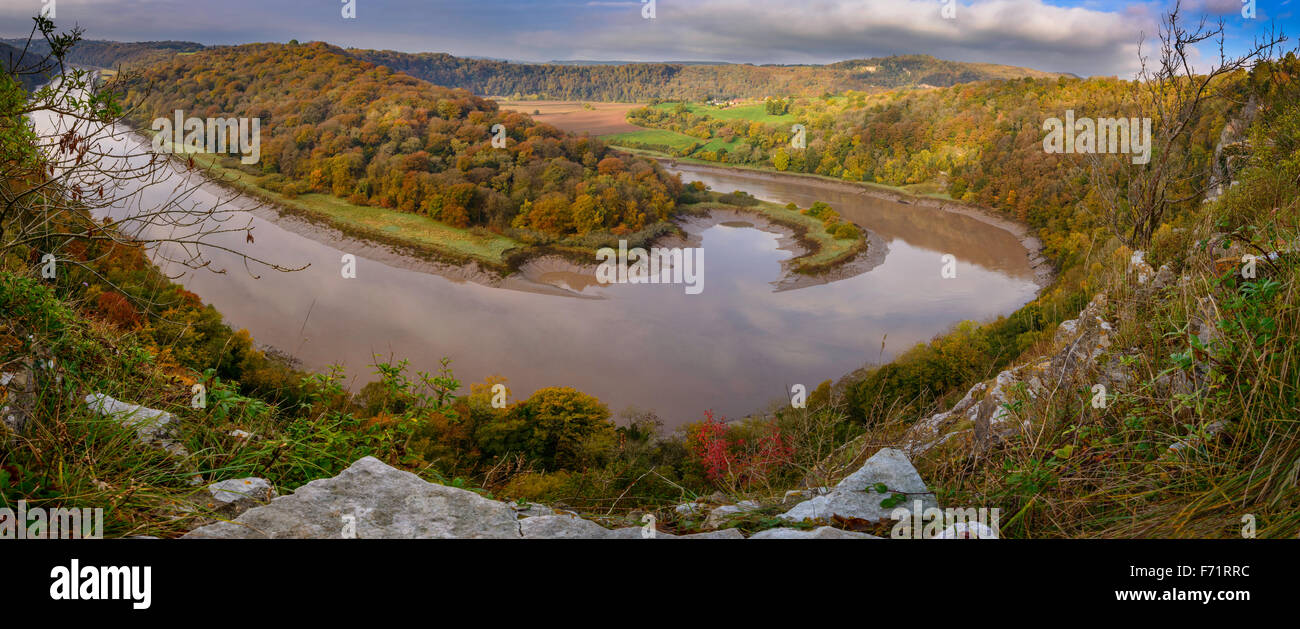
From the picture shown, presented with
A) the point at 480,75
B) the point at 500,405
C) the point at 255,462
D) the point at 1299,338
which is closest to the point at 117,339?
the point at 255,462

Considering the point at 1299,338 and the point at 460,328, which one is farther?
the point at 460,328

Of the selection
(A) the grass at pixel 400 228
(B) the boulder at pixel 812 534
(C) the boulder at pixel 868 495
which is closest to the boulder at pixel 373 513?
(B) the boulder at pixel 812 534

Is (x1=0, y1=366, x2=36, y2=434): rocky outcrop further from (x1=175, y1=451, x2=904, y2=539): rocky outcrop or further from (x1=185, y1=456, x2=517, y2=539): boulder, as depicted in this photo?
(x1=185, y1=456, x2=517, y2=539): boulder

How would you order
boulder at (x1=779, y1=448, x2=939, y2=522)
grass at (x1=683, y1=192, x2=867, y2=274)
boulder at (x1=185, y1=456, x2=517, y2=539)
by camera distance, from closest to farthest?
1. boulder at (x1=185, y1=456, x2=517, y2=539)
2. boulder at (x1=779, y1=448, x2=939, y2=522)
3. grass at (x1=683, y1=192, x2=867, y2=274)

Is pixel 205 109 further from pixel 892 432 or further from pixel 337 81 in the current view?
pixel 892 432

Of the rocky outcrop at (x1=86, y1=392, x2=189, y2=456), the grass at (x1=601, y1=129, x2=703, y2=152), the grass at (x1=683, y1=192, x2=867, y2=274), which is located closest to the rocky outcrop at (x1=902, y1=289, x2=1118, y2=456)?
the rocky outcrop at (x1=86, y1=392, x2=189, y2=456)

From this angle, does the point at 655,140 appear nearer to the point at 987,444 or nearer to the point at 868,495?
the point at 987,444

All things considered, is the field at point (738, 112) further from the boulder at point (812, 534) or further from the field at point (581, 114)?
the boulder at point (812, 534)
